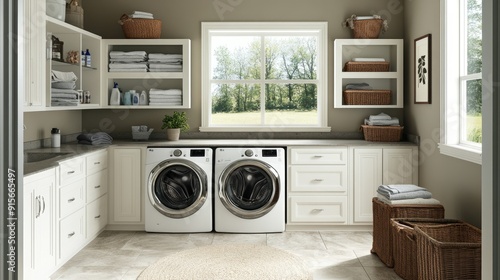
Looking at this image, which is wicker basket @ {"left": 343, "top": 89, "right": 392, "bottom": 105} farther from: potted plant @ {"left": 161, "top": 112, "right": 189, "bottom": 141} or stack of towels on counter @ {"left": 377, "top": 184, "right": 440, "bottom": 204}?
potted plant @ {"left": 161, "top": 112, "right": 189, "bottom": 141}

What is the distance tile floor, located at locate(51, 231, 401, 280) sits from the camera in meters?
3.86

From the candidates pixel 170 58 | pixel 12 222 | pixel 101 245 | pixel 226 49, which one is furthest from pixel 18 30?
pixel 226 49

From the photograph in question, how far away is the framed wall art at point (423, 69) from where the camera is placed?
482 cm

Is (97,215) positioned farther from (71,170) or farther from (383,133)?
(383,133)

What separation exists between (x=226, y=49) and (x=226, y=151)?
1.37 m

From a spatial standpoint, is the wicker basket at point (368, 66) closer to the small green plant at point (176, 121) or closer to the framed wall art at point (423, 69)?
the framed wall art at point (423, 69)

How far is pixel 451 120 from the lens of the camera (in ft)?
14.3

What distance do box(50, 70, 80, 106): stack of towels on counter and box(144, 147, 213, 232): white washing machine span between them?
0.90 metres

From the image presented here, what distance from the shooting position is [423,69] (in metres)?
4.96

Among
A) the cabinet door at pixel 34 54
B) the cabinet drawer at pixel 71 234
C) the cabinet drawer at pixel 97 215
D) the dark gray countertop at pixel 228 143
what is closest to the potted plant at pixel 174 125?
the dark gray countertop at pixel 228 143

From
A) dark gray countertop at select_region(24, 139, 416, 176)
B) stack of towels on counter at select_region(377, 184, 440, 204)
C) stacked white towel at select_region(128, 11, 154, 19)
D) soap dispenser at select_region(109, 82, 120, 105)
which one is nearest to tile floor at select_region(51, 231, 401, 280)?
stack of towels on counter at select_region(377, 184, 440, 204)

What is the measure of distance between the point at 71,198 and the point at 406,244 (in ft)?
8.28

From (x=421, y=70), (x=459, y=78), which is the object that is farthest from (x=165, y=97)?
(x=459, y=78)

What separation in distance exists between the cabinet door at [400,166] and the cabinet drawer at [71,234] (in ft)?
9.25
